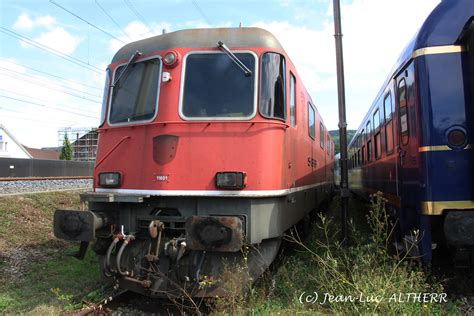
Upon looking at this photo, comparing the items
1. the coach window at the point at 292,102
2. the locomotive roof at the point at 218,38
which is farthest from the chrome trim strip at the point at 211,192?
the locomotive roof at the point at 218,38

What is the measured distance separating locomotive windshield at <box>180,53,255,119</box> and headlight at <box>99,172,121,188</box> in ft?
3.94

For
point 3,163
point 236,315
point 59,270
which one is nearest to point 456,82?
point 236,315

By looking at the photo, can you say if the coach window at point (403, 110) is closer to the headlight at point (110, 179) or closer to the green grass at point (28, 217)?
the headlight at point (110, 179)

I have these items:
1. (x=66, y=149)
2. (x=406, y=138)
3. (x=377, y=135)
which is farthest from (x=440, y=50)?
(x=66, y=149)

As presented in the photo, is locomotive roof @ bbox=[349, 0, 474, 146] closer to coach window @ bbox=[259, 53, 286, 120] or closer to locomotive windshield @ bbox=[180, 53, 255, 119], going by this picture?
coach window @ bbox=[259, 53, 286, 120]

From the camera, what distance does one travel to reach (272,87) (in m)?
5.43

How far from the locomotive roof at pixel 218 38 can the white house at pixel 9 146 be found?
57237 mm

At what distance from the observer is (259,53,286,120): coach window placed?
5326 millimetres

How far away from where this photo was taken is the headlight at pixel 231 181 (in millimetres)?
5016

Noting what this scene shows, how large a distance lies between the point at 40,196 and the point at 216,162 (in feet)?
33.7

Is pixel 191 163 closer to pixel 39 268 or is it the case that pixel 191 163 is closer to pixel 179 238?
pixel 179 238

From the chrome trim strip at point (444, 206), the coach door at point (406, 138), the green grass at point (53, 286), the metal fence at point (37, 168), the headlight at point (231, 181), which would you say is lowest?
the green grass at point (53, 286)

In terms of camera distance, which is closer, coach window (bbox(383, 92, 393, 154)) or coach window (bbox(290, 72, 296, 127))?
coach window (bbox(290, 72, 296, 127))

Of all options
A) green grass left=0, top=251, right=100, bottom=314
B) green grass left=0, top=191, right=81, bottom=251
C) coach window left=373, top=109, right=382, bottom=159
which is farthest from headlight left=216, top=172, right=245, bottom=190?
green grass left=0, top=191, right=81, bottom=251
